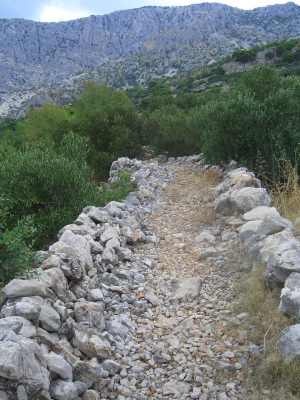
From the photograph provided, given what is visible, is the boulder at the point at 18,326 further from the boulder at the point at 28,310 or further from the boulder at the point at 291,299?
the boulder at the point at 291,299

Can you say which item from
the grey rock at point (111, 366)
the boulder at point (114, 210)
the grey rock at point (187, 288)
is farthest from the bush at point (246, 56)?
the grey rock at point (111, 366)

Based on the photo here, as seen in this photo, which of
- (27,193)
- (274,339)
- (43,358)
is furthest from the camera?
(27,193)

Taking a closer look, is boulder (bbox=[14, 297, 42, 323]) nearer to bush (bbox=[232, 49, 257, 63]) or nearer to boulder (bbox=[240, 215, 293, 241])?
boulder (bbox=[240, 215, 293, 241])

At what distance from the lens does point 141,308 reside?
5.30 m

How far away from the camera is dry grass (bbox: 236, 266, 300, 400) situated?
3.66m

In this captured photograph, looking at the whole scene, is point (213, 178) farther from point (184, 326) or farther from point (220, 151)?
point (184, 326)

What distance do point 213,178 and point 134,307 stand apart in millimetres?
7586

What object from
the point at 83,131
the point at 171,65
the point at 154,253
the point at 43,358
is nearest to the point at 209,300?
the point at 154,253

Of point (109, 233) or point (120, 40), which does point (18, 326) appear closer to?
point (109, 233)

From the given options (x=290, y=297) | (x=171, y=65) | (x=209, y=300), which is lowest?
(x=209, y=300)

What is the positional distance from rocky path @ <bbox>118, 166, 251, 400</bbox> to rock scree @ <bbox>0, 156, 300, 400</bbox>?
0.04 ft

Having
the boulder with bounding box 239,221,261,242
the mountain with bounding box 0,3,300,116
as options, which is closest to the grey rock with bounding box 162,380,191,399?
the boulder with bounding box 239,221,261,242

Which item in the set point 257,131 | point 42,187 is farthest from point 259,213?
point 42,187

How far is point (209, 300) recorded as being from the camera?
548 centimetres
